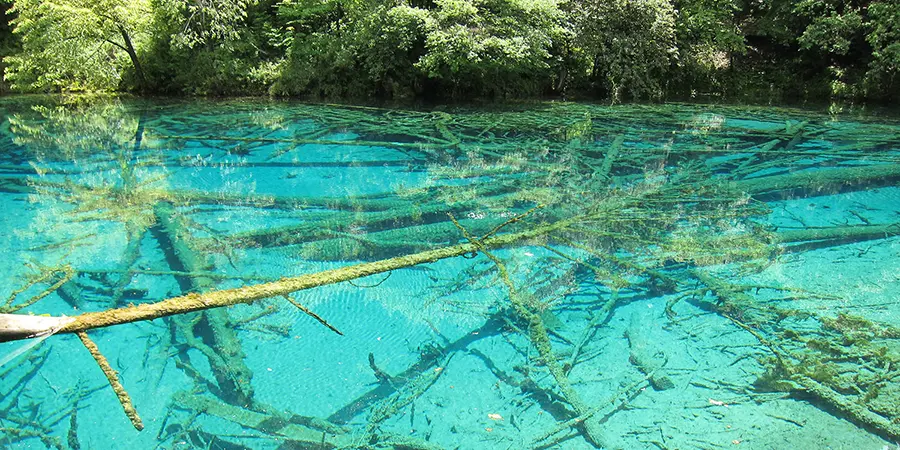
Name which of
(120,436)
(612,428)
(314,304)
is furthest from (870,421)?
(120,436)

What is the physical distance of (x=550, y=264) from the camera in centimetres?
422

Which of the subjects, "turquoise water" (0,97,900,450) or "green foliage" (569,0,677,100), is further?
"green foliage" (569,0,677,100)

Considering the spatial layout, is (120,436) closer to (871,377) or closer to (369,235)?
(369,235)

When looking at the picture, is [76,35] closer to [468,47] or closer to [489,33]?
[468,47]

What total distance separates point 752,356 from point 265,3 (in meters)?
16.2

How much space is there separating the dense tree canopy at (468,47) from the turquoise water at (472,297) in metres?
5.32

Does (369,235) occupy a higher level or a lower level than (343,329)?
higher

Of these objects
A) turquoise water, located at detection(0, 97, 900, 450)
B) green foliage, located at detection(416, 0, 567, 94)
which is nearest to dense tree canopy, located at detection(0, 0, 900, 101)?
green foliage, located at detection(416, 0, 567, 94)

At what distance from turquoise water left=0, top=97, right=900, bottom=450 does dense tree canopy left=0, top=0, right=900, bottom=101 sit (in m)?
5.32

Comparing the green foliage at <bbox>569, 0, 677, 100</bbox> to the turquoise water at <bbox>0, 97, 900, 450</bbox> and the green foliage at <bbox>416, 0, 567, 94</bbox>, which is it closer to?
the green foliage at <bbox>416, 0, 567, 94</bbox>

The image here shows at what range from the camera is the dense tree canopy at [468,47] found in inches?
Result: 463

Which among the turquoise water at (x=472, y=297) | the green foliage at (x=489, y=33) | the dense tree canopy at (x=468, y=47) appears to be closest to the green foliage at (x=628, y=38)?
the dense tree canopy at (x=468, y=47)

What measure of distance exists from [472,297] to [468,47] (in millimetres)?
8511

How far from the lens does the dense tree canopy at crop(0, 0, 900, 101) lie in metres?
11.8
